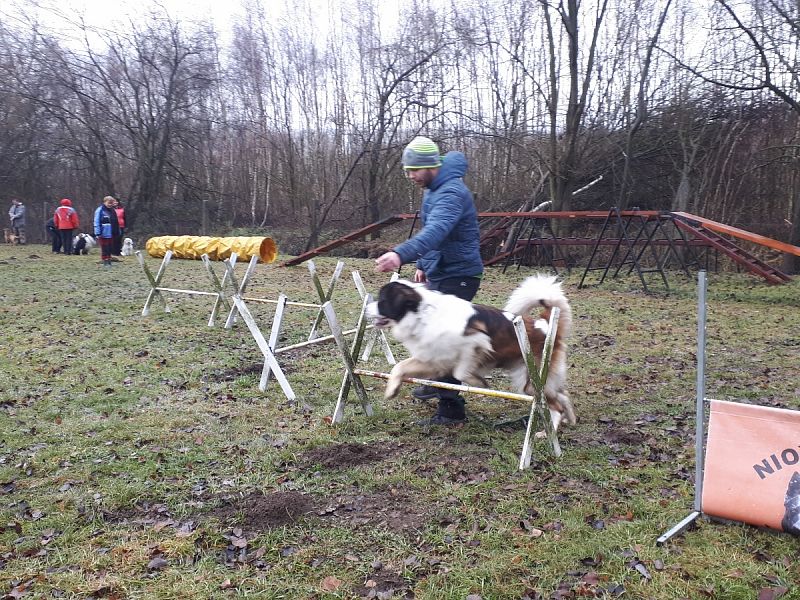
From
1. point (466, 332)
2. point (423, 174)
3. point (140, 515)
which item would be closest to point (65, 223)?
point (423, 174)

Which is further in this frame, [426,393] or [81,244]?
[81,244]

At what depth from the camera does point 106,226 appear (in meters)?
17.0

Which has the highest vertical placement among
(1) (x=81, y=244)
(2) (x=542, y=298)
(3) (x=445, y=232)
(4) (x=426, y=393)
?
(3) (x=445, y=232)

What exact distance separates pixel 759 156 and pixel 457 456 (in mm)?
16956

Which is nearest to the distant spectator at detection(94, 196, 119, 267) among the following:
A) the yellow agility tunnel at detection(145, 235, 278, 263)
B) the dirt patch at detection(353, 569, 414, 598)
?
the yellow agility tunnel at detection(145, 235, 278, 263)

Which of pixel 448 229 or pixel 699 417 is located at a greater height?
pixel 448 229

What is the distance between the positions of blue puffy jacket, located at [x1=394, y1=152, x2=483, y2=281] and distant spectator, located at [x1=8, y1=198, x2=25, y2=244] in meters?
24.3

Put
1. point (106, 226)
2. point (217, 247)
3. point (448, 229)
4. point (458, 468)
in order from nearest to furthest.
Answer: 1. point (458, 468)
2. point (448, 229)
3. point (106, 226)
4. point (217, 247)

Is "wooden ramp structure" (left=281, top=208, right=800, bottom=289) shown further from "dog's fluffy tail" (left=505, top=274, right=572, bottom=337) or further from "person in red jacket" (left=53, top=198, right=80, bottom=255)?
"person in red jacket" (left=53, top=198, right=80, bottom=255)

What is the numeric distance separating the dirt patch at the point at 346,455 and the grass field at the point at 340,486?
0.02 m

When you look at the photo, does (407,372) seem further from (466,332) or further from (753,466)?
(753,466)

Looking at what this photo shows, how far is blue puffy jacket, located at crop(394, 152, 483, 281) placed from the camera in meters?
4.44

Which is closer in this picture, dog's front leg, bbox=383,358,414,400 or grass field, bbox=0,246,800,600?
grass field, bbox=0,246,800,600

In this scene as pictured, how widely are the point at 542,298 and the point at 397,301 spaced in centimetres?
108
